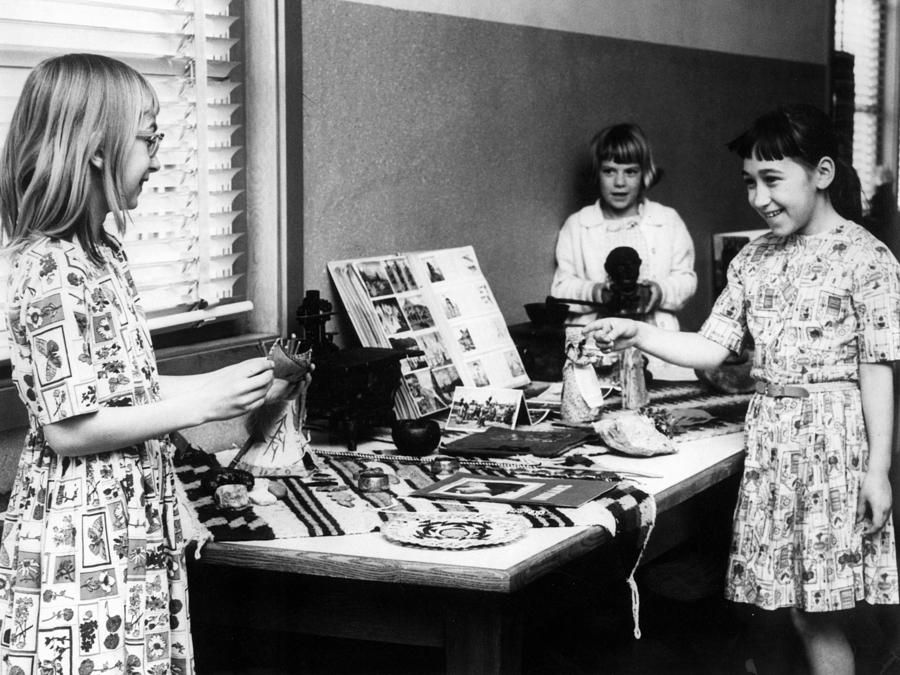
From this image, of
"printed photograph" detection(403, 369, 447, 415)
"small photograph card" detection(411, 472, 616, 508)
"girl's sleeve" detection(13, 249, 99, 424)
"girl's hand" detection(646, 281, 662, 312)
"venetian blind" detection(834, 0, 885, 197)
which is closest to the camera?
"girl's sleeve" detection(13, 249, 99, 424)

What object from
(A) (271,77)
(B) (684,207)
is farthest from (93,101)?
(B) (684,207)

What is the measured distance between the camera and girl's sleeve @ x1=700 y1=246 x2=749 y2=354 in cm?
331

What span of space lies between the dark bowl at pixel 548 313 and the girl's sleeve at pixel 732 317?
96cm

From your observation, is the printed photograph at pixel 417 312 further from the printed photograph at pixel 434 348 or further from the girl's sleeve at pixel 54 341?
the girl's sleeve at pixel 54 341

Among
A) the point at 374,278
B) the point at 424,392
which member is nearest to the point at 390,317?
the point at 374,278

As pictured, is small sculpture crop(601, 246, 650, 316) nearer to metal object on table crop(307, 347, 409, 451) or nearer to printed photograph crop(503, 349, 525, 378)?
printed photograph crop(503, 349, 525, 378)

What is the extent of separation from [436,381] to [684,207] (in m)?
2.72

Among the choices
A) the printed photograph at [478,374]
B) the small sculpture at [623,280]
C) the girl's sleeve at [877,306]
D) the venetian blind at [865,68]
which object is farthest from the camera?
the venetian blind at [865,68]

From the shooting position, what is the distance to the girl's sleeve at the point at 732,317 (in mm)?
3307

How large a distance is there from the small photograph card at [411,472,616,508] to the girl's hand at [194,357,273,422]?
25.7 inches

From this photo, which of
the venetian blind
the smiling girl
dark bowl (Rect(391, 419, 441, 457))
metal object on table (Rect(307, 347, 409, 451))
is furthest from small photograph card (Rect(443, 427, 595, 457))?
the venetian blind

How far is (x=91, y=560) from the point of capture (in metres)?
2.04

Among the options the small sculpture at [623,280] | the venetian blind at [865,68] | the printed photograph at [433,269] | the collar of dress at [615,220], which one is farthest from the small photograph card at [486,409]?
the venetian blind at [865,68]

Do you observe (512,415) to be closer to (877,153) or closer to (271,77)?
(271,77)
